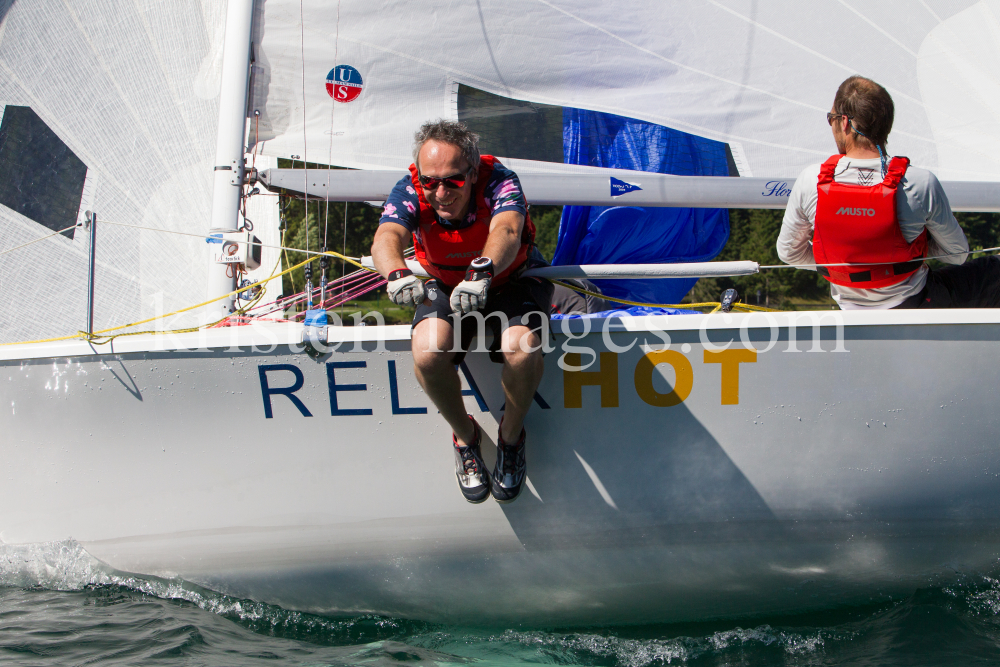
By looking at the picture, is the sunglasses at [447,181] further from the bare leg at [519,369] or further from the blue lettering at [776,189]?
the blue lettering at [776,189]

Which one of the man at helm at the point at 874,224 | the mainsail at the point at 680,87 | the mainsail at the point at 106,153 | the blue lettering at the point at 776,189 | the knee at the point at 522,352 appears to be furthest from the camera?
the mainsail at the point at 680,87

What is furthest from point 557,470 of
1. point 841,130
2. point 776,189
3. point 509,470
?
point 776,189

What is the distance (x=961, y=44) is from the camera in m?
3.29

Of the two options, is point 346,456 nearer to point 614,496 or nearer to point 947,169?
point 614,496

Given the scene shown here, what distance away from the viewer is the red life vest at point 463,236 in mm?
2035

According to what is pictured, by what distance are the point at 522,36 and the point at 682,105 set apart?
83 cm

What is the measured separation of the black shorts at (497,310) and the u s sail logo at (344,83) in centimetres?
149

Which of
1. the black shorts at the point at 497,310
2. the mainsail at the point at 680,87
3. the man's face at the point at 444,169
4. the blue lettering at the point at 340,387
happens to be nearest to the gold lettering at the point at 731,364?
the black shorts at the point at 497,310

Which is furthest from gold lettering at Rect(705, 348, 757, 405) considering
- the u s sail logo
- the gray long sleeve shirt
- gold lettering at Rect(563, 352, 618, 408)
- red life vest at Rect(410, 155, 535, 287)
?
the u s sail logo

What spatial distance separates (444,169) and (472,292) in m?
0.41

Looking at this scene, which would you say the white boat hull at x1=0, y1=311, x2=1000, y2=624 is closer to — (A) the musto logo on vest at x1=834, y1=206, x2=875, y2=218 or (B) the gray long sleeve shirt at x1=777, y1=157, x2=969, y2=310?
(B) the gray long sleeve shirt at x1=777, y1=157, x2=969, y2=310

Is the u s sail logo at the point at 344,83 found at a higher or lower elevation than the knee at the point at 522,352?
higher

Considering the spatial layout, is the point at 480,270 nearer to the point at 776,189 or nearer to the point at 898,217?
the point at 898,217

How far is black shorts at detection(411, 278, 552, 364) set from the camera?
1935mm
